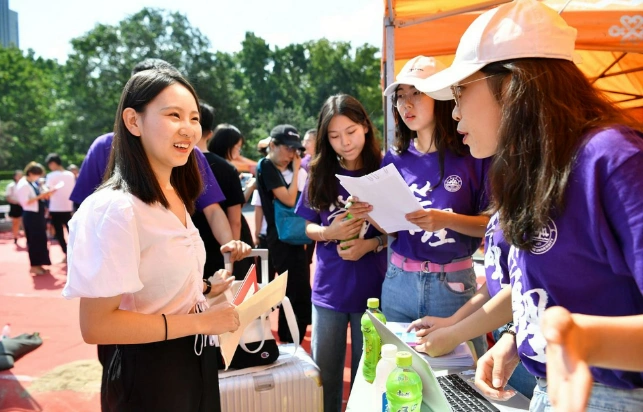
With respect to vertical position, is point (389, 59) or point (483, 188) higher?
point (389, 59)

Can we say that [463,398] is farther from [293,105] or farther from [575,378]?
[293,105]

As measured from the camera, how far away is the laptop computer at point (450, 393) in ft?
3.96

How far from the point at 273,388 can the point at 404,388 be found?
0.97m

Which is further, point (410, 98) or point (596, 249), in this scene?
point (410, 98)

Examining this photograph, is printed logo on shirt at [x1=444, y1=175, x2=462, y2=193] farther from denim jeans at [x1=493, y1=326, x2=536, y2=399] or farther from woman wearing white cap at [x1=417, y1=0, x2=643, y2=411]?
woman wearing white cap at [x1=417, y1=0, x2=643, y2=411]

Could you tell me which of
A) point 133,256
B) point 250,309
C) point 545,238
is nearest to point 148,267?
point 133,256

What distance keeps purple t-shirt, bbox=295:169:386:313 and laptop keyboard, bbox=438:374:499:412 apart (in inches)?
37.9

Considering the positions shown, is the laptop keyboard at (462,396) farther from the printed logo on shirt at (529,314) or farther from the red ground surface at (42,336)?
the red ground surface at (42,336)

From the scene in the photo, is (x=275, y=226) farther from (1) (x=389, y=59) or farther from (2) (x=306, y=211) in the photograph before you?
(1) (x=389, y=59)

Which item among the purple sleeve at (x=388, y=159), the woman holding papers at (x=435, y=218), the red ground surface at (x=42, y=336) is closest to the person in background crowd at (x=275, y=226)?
the red ground surface at (x=42, y=336)

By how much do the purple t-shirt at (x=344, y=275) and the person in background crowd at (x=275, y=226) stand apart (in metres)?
1.45

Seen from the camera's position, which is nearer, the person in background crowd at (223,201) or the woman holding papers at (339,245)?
the woman holding papers at (339,245)

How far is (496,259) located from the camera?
4.29 feet

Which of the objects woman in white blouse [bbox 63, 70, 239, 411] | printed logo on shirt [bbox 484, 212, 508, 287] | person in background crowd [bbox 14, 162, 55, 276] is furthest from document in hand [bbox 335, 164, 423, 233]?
person in background crowd [bbox 14, 162, 55, 276]
